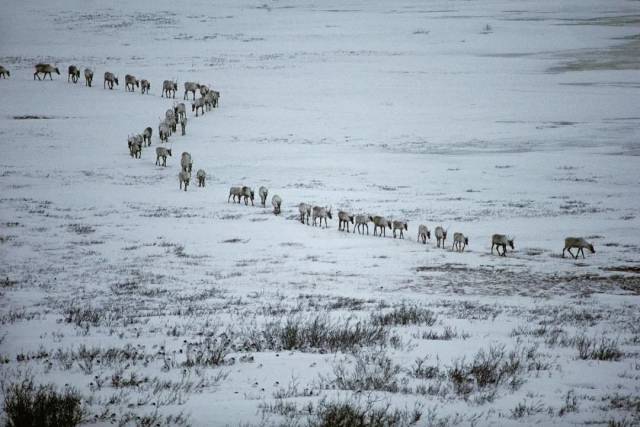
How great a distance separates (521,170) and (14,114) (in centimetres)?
3466

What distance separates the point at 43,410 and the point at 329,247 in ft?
47.5

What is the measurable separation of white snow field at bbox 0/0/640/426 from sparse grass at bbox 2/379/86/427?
0.88 ft

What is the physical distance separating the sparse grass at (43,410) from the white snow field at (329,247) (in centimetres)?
27

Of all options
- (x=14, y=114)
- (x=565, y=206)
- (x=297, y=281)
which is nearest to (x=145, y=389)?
(x=297, y=281)

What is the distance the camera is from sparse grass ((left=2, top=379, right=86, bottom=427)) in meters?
4.96

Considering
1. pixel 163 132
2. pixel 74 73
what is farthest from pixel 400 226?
pixel 74 73

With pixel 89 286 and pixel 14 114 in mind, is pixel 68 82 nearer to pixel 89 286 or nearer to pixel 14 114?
pixel 14 114

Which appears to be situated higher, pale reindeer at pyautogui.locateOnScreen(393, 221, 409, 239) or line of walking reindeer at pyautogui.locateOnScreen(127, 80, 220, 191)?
line of walking reindeer at pyautogui.locateOnScreen(127, 80, 220, 191)

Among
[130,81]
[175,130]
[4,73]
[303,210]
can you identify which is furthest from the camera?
[4,73]

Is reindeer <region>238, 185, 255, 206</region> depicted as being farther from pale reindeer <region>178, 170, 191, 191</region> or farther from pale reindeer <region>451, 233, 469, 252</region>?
pale reindeer <region>451, 233, 469, 252</region>

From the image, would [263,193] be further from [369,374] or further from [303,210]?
[369,374]

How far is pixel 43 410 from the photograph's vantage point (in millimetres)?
5051

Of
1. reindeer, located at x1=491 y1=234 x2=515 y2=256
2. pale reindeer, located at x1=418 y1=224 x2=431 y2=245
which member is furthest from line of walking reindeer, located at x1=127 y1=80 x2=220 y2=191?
reindeer, located at x1=491 y1=234 x2=515 y2=256

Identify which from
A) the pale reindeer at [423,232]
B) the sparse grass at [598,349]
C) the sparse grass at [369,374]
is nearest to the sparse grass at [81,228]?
the pale reindeer at [423,232]
